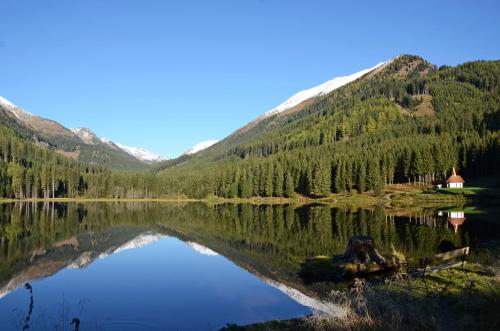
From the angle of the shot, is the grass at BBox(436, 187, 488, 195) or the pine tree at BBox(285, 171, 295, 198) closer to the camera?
the grass at BBox(436, 187, 488, 195)

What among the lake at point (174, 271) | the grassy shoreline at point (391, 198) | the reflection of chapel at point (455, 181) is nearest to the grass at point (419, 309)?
the lake at point (174, 271)

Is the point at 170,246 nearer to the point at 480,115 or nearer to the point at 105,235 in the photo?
the point at 105,235

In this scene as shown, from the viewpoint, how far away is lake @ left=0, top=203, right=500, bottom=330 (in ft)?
72.1

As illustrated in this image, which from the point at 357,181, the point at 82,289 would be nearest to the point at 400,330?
the point at 82,289

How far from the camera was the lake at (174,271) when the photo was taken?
21969 millimetres

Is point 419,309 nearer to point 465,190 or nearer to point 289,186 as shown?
point 465,190

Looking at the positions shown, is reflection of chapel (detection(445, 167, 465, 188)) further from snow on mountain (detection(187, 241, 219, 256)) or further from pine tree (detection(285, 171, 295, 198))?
snow on mountain (detection(187, 241, 219, 256))

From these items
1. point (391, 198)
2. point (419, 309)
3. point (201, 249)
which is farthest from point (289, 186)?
point (419, 309)

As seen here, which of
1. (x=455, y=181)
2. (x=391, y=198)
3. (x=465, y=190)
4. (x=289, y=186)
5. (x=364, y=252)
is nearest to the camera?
(x=364, y=252)

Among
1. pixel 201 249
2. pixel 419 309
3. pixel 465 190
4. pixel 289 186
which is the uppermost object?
pixel 289 186

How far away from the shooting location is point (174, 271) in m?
35.3

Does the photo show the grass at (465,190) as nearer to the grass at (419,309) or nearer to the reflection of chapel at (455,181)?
the reflection of chapel at (455,181)

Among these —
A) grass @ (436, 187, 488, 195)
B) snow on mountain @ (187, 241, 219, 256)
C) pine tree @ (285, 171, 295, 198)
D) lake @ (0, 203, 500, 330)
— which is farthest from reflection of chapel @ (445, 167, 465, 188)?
snow on mountain @ (187, 241, 219, 256)

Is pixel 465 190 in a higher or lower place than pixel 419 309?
higher
